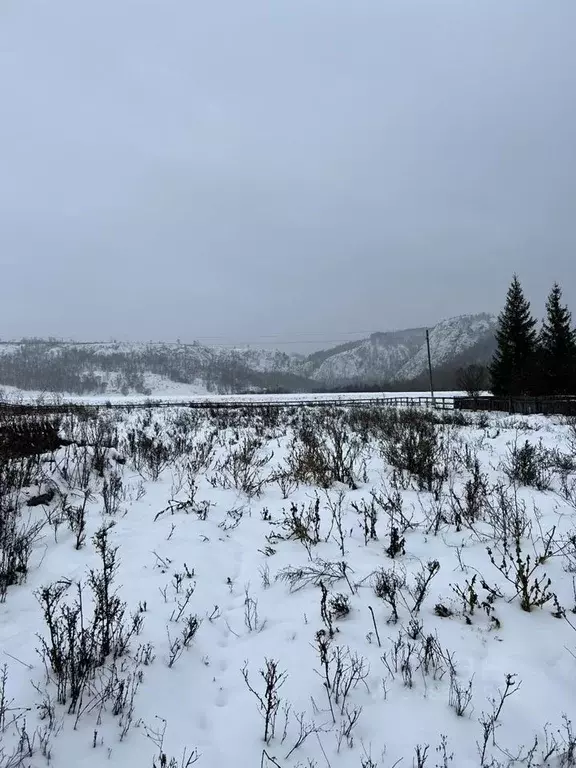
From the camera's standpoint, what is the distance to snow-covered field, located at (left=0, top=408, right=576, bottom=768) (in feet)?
6.37

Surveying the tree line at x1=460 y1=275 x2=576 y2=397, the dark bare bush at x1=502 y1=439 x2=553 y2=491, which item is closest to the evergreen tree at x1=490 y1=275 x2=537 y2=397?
the tree line at x1=460 y1=275 x2=576 y2=397

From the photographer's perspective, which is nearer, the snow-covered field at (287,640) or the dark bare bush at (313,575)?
the snow-covered field at (287,640)

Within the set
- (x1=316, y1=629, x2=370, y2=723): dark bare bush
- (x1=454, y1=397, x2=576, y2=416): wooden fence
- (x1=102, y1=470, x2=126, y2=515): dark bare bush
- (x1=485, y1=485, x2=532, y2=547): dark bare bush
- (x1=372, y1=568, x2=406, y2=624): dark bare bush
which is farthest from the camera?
(x1=454, y1=397, x2=576, y2=416): wooden fence

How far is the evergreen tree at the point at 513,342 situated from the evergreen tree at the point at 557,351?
1.03 metres

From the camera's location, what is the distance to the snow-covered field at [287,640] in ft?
6.37

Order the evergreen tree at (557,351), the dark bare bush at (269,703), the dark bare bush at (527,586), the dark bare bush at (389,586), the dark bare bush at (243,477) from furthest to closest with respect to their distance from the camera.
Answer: the evergreen tree at (557,351) → the dark bare bush at (243,477) → the dark bare bush at (389,586) → the dark bare bush at (527,586) → the dark bare bush at (269,703)

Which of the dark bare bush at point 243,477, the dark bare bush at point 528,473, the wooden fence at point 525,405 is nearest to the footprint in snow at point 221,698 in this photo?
the dark bare bush at point 243,477

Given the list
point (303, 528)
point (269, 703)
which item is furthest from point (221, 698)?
point (303, 528)

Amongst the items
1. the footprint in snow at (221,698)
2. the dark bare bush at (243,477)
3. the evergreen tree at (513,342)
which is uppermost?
the evergreen tree at (513,342)

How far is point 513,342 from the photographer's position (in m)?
31.6

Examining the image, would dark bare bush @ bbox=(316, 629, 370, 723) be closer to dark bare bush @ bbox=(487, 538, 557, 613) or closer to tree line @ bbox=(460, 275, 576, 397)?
dark bare bush @ bbox=(487, 538, 557, 613)

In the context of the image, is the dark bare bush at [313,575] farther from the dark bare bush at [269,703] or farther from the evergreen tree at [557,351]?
the evergreen tree at [557,351]

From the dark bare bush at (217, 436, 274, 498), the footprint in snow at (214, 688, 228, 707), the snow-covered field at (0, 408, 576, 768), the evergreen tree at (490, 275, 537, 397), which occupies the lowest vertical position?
the footprint in snow at (214, 688, 228, 707)

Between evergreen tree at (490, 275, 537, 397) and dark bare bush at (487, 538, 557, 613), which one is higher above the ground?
evergreen tree at (490, 275, 537, 397)
